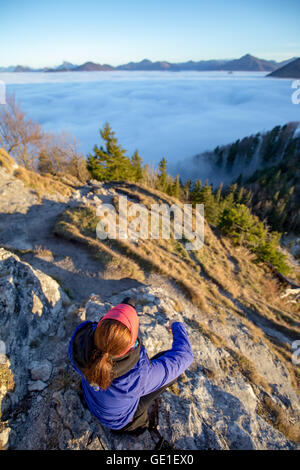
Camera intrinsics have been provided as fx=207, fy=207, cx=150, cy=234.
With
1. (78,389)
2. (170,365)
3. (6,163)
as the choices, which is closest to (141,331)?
(78,389)

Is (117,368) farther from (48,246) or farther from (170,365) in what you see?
(48,246)

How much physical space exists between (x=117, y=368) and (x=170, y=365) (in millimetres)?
1420

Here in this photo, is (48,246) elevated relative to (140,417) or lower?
lower

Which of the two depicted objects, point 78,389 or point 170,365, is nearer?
point 170,365

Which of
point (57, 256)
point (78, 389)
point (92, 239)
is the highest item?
point (78, 389)

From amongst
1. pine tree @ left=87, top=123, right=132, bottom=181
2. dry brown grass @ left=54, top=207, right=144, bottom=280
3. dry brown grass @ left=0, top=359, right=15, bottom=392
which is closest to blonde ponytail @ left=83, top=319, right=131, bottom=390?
dry brown grass @ left=0, top=359, right=15, bottom=392

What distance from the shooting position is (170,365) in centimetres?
371

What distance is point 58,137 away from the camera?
1507 inches

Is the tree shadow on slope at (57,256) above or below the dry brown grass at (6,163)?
below

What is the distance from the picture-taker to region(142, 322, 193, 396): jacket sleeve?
3.40m

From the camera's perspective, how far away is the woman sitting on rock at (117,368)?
101 inches

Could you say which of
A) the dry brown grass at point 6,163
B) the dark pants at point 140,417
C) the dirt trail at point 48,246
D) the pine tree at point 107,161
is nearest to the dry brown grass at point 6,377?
the dark pants at point 140,417

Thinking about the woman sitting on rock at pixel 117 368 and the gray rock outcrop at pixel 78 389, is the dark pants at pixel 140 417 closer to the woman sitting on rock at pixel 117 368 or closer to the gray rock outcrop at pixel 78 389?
the woman sitting on rock at pixel 117 368

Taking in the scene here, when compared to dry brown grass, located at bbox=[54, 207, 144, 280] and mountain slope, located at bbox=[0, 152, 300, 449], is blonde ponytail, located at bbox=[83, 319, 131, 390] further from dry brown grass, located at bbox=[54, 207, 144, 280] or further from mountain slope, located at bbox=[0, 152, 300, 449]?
dry brown grass, located at bbox=[54, 207, 144, 280]
